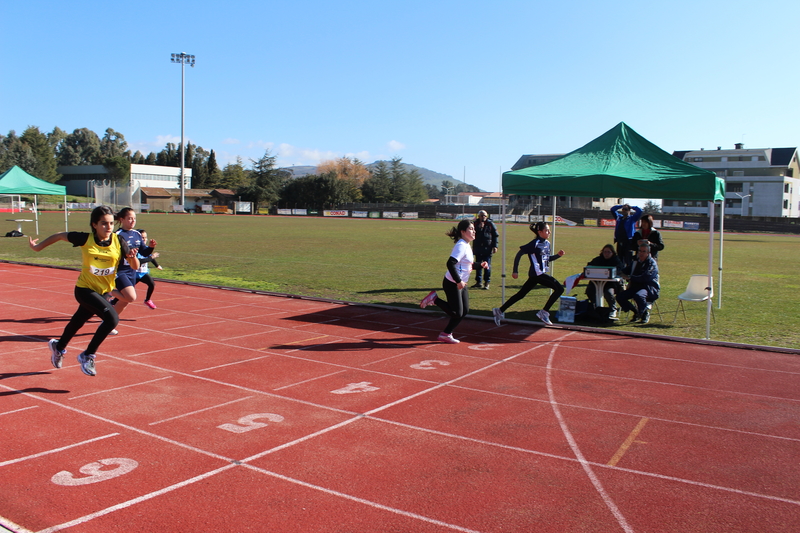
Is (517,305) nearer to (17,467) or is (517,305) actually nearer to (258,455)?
(258,455)

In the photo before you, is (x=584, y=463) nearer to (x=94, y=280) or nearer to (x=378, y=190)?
(x=94, y=280)

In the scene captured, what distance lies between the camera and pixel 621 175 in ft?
32.9

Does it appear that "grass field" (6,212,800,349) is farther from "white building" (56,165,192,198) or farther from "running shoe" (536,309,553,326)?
"white building" (56,165,192,198)

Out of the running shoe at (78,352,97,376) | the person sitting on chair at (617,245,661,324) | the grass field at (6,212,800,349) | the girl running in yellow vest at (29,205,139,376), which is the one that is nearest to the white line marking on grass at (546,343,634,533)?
the person sitting on chair at (617,245,661,324)

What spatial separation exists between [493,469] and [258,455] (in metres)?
1.88

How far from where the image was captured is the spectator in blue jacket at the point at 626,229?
1133cm

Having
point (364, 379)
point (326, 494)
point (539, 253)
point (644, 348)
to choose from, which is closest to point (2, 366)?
point (364, 379)

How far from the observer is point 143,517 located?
378cm

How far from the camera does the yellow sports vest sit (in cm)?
648

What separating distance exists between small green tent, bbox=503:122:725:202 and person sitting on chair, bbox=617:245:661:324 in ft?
3.89

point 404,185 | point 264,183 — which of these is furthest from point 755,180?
point 264,183

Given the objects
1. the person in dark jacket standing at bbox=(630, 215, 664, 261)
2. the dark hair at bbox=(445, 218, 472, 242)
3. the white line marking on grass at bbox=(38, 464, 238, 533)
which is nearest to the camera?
the white line marking on grass at bbox=(38, 464, 238, 533)

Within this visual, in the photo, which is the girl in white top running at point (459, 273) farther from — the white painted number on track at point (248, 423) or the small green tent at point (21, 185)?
the small green tent at point (21, 185)

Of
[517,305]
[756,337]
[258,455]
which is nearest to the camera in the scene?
[258,455]
